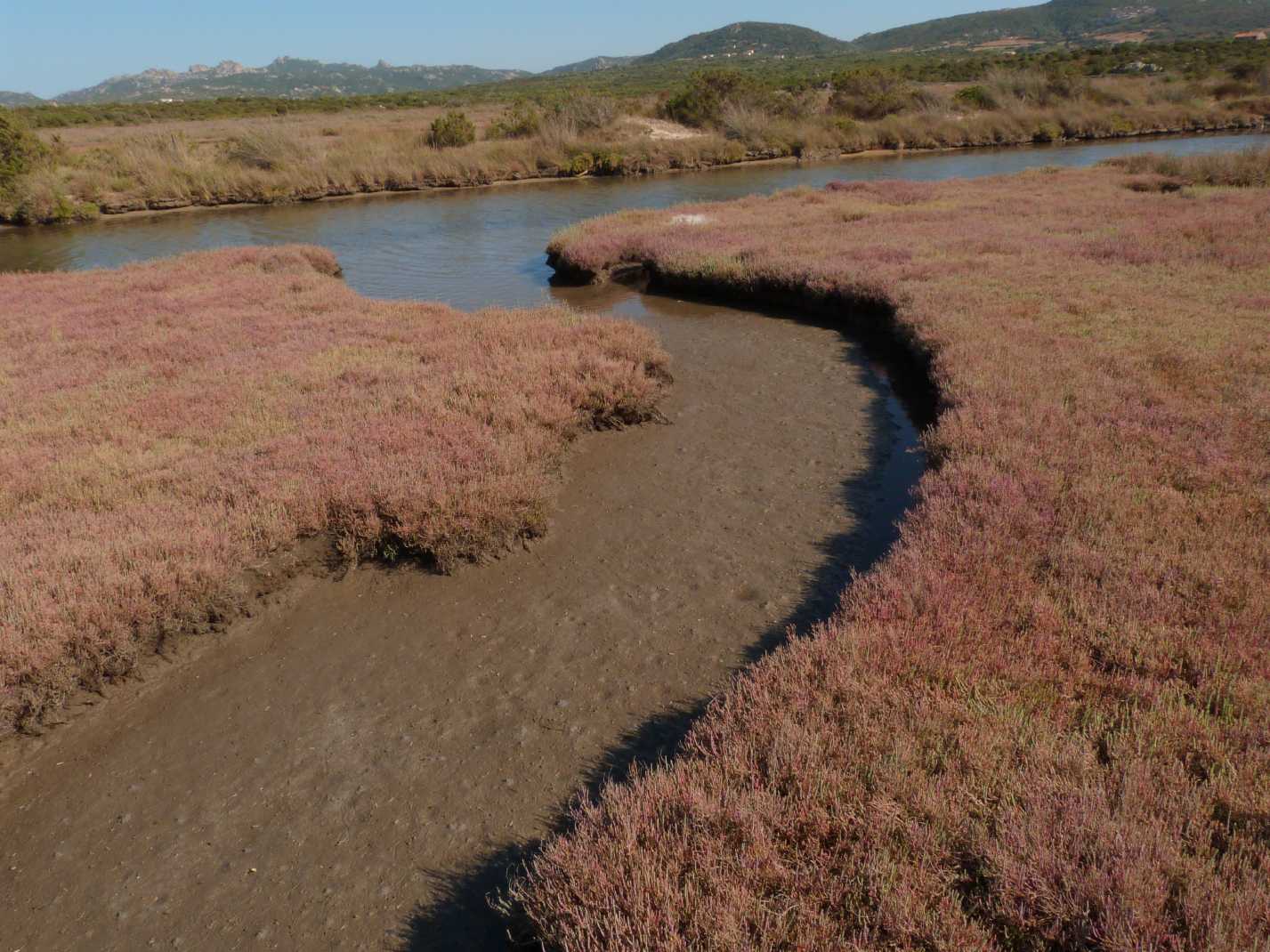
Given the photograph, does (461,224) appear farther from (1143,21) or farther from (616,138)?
(1143,21)

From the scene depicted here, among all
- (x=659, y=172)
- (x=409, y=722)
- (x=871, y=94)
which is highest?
(x=871, y=94)

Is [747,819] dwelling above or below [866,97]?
below

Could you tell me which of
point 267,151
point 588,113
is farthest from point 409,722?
point 588,113

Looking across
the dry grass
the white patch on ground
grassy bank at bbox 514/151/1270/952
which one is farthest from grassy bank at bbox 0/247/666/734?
the white patch on ground

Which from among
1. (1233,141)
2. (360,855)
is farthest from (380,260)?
(1233,141)

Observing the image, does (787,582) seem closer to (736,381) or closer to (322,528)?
(322,528)

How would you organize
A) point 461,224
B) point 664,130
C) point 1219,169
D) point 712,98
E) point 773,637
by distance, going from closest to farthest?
1. point 773,637
2. point 1219,169
3. point 461,224
4. point 664,130
5. point 712,98
